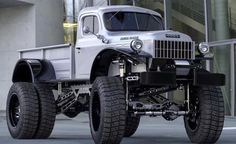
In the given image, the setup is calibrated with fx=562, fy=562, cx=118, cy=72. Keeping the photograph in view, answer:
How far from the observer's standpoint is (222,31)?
2055 cm

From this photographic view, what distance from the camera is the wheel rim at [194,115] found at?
10021 mm

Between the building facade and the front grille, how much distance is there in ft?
34.3

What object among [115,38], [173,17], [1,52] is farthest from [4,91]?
[115,38]

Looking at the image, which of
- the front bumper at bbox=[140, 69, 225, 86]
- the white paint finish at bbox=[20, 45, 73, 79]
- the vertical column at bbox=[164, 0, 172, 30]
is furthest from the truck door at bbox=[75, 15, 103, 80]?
the vertical column at bbox=[164, 0, 172, 30]

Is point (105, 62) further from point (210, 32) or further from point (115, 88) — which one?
point (210, 32)

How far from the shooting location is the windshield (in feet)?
35.4

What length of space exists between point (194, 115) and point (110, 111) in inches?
79.2

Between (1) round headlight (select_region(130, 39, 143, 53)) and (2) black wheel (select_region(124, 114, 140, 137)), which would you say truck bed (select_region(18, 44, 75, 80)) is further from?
(1) round headlight (select_region(130, 39, 143, 53))

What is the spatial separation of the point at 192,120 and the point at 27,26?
54.3ft

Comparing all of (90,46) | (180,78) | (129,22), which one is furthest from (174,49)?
(90,46)

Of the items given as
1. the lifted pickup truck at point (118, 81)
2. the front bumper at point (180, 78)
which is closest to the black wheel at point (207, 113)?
the lifted pickup truck at point (118, 81)

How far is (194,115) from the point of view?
33.4 ft

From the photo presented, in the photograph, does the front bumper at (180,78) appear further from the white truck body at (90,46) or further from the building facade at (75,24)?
the building facade at (75,24)

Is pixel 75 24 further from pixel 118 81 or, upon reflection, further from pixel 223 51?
pixel 118 81
